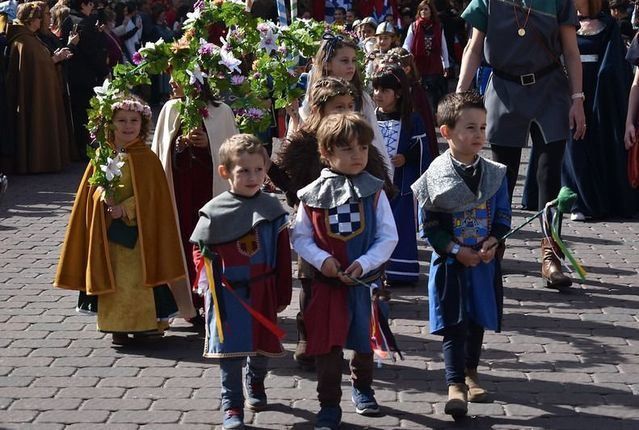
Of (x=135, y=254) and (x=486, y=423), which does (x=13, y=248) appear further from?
(x=486, y=423)

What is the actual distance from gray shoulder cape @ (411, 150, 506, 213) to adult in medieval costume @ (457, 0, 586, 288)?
2.12 metres

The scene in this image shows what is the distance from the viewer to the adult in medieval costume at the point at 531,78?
25.6 feet

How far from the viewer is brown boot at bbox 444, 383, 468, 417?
5.37 m

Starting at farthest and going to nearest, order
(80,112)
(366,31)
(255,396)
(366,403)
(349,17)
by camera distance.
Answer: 1. (349,17)
2. (80,112)
3. (366,31)
4. (255,396)
5. (366,403)

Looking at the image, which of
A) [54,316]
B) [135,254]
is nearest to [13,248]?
[54,316]

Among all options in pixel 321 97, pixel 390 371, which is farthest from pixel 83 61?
pixel 390 371

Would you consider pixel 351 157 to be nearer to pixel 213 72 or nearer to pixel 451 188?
pixel 451 188

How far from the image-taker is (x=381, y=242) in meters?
5.36

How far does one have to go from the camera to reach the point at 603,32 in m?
10.3

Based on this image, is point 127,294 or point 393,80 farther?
point 393,80

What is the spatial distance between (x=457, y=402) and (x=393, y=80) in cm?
304

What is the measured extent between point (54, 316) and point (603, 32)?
5.34 meters

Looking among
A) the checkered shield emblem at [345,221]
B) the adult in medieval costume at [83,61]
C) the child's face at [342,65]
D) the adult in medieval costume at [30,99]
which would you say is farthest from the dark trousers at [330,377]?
the adult in medieval costume at [83,61]

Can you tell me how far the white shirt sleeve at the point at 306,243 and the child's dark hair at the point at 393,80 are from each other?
8.54 feet
